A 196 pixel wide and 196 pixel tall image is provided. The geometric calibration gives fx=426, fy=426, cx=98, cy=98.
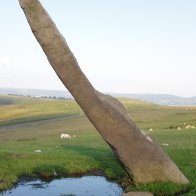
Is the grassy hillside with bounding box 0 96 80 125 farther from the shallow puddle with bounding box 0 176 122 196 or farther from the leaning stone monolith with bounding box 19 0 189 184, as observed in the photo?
the leaning stone monolith with bounding box 19 0 189 184

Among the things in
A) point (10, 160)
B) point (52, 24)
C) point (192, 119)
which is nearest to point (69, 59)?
point (52, 24)

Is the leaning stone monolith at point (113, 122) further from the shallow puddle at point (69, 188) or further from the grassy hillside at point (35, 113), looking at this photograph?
the grassy hillside at point (35, 113)

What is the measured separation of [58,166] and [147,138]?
9.18 m

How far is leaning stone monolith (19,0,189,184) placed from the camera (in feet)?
66.3

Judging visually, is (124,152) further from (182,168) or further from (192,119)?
(192,119)

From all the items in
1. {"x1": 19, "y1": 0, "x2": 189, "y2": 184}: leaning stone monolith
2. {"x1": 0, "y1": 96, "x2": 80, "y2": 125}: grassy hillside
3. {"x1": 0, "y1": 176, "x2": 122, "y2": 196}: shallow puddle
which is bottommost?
{"x1": 0, "y1": 96, "x2": 80, "y2": 125}: grassy hillside

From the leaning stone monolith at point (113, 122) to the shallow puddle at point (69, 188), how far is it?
200 centimetres

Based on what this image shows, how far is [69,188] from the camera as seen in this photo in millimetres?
23094

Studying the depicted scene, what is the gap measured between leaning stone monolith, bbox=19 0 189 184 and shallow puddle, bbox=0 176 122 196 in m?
2.00

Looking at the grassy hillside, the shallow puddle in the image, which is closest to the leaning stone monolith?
the shallow puddle

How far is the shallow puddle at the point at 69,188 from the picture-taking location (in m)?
22.0

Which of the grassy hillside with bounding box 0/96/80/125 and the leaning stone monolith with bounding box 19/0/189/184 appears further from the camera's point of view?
the grassy hillside with bounding box 0/96/80/125

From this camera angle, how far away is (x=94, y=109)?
68.2 feet

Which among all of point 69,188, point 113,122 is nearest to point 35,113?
point 69,188
